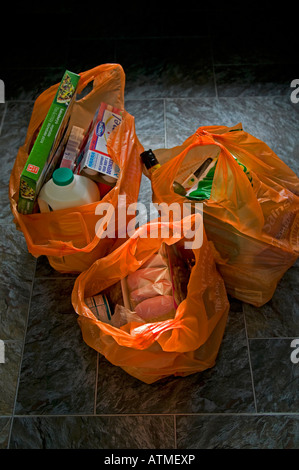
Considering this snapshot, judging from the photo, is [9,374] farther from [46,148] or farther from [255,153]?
[255,153]

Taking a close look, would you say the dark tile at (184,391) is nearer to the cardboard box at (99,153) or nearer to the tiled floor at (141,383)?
the tiled floor at (141,383)

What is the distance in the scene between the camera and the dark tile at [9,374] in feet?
3.71

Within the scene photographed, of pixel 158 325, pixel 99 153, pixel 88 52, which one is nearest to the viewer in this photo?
pixel 158 325

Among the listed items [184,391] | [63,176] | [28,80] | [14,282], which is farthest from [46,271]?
[28,80]

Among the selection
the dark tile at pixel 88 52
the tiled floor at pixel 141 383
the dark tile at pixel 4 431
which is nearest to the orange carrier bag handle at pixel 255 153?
the tiled floor at pixel 141 383

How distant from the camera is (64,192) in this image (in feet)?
3.38

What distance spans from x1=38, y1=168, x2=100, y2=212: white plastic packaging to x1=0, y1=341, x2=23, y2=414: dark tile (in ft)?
1.27

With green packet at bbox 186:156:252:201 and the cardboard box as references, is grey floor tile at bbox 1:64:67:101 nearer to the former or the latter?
the cardboard box

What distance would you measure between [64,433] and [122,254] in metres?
0.45

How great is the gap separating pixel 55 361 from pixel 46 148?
1.74 ft

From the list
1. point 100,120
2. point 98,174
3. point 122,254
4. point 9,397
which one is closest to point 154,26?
point 100,120

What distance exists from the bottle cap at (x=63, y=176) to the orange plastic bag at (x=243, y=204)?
0.22 meters

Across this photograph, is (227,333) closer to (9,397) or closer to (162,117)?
(9,397)

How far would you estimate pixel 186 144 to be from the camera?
1140mm
